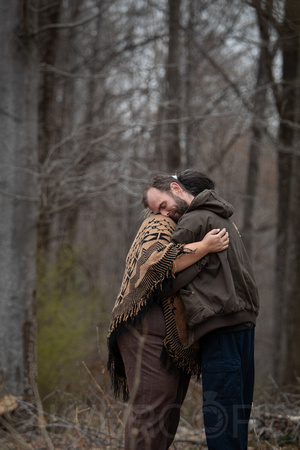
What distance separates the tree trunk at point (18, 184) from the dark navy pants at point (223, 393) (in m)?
3.29

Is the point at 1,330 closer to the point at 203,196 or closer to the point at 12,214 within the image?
the point at 12,214

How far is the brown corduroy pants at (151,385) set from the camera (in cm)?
304

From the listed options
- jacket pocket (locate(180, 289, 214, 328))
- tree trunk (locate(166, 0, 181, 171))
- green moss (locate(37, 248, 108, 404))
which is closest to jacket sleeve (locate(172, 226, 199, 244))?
jacket pocket (locate(180, 289, 214, 328))

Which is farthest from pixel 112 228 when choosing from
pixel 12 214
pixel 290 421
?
pixel 290 421

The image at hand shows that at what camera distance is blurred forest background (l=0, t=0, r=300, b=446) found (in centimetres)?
595

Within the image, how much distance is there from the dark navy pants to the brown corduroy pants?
0.25 m

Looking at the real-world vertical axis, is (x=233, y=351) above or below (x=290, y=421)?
above

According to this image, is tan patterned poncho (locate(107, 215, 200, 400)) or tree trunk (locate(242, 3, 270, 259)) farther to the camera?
tree trunk (locate(242, 3, 270, 259))

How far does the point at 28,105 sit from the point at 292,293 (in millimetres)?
4318

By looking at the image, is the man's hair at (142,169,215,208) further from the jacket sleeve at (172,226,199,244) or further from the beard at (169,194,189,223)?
the jacket sleeve at (172,226,199,244)

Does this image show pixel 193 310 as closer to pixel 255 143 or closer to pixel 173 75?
pixel 255 143

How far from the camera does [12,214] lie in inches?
235

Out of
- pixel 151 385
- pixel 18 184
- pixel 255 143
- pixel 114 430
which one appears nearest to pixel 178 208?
pixel 151 385

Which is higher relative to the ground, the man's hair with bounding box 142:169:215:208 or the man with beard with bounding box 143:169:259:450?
the man's hair with bounding box 142:169:215:208
